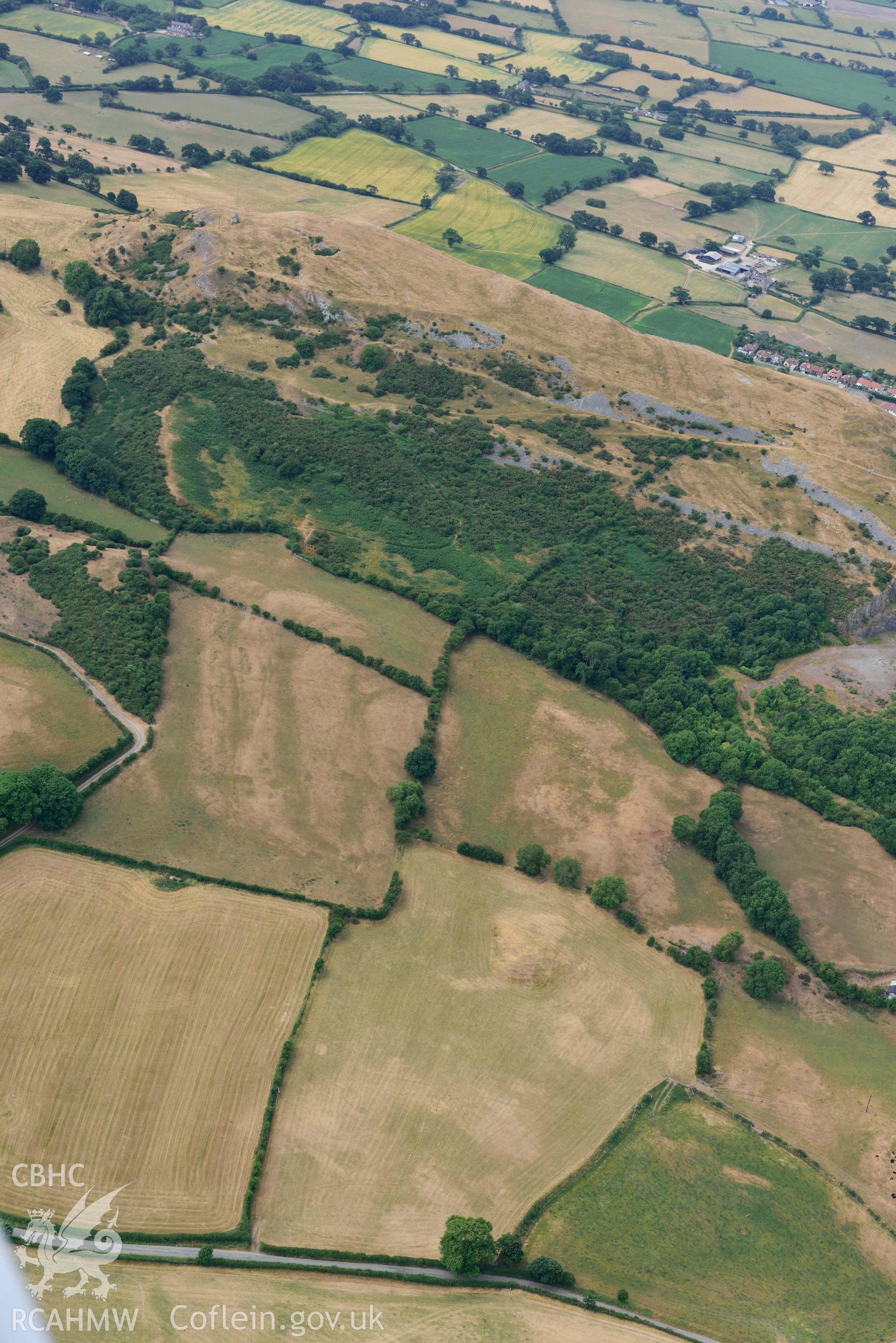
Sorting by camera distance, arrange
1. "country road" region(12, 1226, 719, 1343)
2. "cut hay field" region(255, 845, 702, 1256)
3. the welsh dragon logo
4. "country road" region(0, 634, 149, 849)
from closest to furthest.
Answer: the welsh dragon logo → "country road" region(12, 1226, 719, 1343) → "cut hay field" region(255, 845, 702, 1256) → "country road" region(0, 634, 149, 849)

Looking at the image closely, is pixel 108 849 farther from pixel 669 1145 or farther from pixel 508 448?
pixel 508 448

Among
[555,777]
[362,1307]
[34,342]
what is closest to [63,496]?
[34,342]

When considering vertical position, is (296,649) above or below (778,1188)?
above

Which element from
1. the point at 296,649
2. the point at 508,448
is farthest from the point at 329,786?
the point at 508,448

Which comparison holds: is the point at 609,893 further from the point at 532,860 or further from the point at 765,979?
the point at 765,979

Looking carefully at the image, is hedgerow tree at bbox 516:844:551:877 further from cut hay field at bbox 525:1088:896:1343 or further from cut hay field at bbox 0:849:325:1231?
cut hay field at bbox 525:1088:896:1343

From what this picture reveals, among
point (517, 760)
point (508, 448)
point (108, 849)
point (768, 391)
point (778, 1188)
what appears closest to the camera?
point (778, 1188)

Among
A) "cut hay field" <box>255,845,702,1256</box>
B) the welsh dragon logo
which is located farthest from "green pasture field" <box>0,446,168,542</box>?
the welsh dragon logo

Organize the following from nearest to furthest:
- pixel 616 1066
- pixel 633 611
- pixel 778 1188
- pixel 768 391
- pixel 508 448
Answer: pixel 778 1188 < pixel 616 1066 < pixel 633 611 < pixel 508 448 < pixel 768 391
